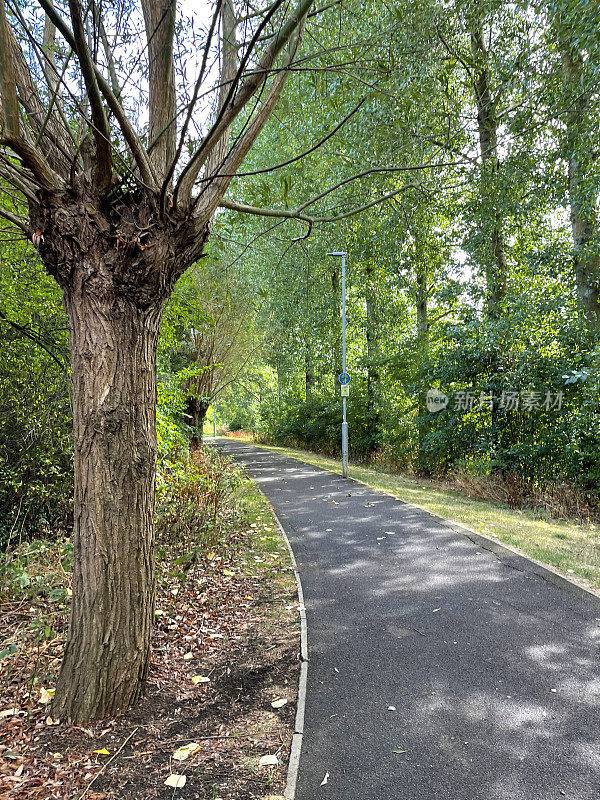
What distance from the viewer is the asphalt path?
2.62 meters

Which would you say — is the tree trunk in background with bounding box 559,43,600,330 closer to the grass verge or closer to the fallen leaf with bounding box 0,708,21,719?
the grass verge

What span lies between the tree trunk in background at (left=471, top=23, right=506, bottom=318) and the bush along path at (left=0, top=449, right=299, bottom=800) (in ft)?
28.6

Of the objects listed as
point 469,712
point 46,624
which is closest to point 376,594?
point 469,712

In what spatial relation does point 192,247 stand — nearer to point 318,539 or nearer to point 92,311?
point 92,311

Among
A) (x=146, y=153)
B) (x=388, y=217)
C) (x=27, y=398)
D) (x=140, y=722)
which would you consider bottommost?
(x=140, y=722)

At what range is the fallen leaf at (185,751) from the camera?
2.79 m

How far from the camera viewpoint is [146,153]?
311cm

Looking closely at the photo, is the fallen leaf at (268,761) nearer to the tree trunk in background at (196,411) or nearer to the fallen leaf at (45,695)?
the fallen leaf at (45,695)

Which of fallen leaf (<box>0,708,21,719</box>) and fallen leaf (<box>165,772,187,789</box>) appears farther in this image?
fallen leaf (<box>0,708,21,719</box>)

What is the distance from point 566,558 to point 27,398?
6714 mm

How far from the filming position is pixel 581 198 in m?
9.36

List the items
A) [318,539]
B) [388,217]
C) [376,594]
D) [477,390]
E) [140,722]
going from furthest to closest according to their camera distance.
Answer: [477,390]
[388,217]
[318,539]
[376,594]
[140,722]

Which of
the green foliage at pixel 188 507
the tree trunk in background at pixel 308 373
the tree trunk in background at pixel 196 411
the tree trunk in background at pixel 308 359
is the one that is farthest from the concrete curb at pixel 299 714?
the tree trunk in background at pixel 308 373

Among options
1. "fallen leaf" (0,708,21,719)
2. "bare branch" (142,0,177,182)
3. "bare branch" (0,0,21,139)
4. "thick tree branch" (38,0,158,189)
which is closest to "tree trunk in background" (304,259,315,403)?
"bare branch" (142,0,177,182)
